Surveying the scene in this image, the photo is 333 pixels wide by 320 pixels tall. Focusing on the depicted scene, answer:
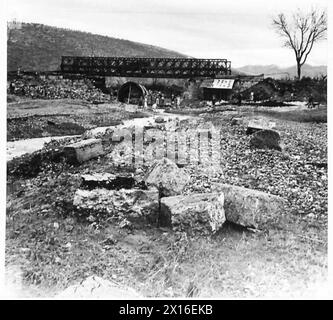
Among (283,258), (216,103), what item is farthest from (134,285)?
A: (216,103)

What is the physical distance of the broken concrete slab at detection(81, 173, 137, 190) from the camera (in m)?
5.99

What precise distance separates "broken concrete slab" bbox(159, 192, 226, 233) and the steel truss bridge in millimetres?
3765

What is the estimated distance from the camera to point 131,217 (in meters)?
5.82

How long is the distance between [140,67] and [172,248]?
25.1 ft

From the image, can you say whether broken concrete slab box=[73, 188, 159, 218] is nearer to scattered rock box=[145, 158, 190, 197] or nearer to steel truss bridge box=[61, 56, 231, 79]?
scattered rock box=[145, 158, 190, 197]

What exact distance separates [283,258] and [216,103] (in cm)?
894

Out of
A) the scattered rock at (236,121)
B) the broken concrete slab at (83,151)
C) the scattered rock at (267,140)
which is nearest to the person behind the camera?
the broken concrete slab at (83,151)

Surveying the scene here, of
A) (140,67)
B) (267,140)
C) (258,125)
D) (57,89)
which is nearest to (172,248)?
(267,140)

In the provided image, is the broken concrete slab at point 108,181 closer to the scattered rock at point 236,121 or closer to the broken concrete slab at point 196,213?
the broken concrete slab at point 196,213

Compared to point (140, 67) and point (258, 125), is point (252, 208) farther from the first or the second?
point (140, 67)

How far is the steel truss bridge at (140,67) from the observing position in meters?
10.3

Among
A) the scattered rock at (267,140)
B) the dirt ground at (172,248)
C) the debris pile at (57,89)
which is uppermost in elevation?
the debris pile at (57,89)

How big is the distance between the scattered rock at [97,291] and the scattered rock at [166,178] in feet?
5.10

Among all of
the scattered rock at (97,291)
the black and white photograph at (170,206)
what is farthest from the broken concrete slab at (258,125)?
the scattered rock at (97,291)
